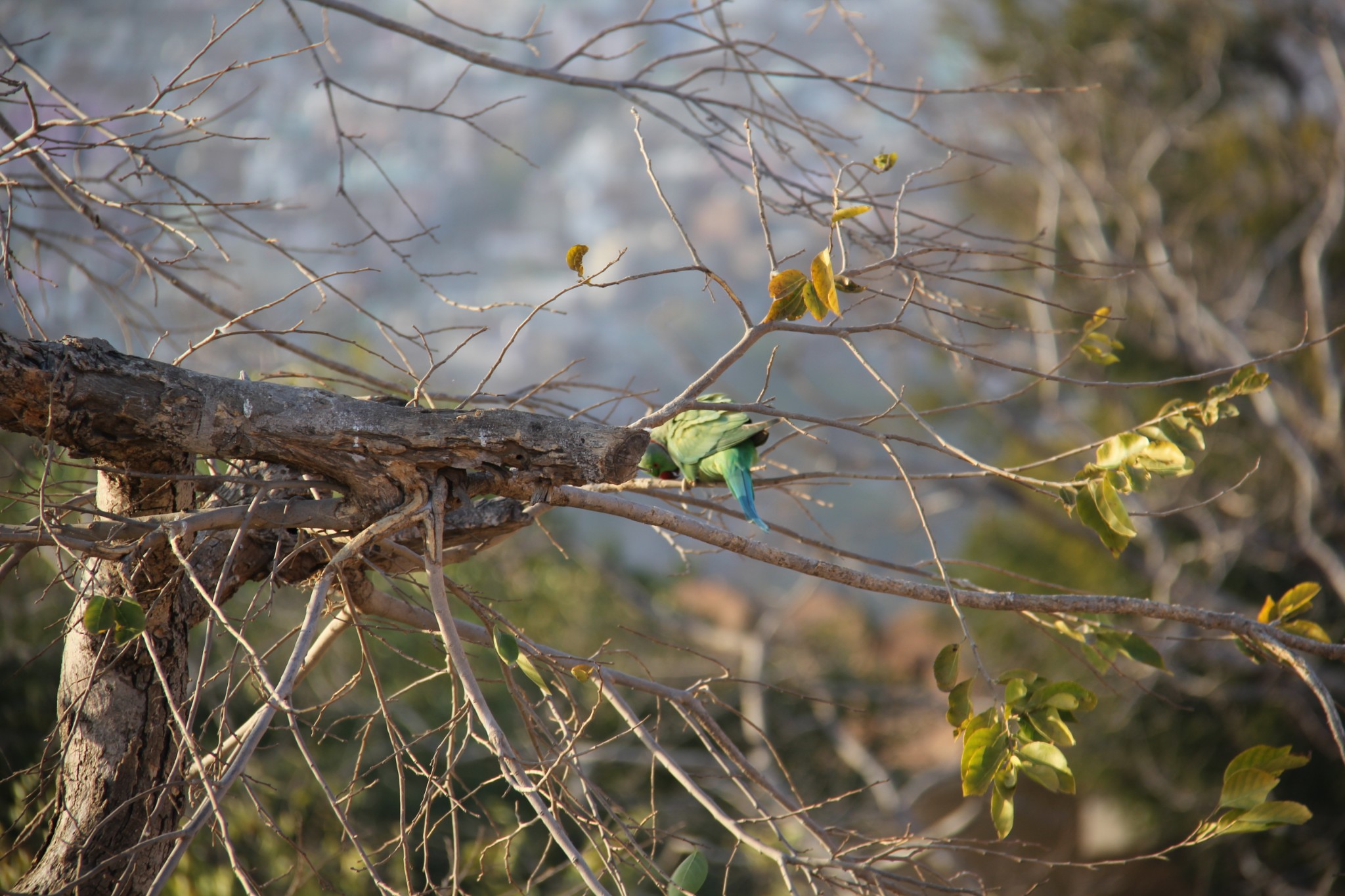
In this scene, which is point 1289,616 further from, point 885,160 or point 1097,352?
point 885,160

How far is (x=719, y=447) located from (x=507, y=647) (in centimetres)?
55

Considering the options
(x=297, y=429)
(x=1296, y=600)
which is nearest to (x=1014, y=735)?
(x=1296, y=600)

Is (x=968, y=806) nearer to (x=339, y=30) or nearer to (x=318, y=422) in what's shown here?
(x=318, y=422)

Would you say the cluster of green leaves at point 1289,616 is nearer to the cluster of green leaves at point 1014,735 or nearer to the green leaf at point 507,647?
the cluster of green leaves at point 1014,735

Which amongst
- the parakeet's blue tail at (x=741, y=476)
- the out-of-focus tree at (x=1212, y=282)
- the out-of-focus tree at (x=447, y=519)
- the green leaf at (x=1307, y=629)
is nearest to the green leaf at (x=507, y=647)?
the out-of-focus tree at (x=447, y=519)

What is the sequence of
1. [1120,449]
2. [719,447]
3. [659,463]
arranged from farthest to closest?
[659,463] → [719,447] → [1120,449]

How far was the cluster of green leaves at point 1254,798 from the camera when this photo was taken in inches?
39.9

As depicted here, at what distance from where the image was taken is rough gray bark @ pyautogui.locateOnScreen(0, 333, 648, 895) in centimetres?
102

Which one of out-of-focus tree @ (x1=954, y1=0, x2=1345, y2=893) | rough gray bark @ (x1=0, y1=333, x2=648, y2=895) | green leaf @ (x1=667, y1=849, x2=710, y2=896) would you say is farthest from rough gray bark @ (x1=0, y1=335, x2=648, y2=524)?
out-of-focus tree @ (x1=954, y1=0, x2=1345, y2=893)

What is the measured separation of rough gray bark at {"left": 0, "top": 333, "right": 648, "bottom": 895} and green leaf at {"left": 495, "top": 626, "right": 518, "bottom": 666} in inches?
7.1

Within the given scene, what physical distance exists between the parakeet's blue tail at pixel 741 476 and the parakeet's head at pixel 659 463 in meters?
0.22

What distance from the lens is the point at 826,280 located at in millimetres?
973

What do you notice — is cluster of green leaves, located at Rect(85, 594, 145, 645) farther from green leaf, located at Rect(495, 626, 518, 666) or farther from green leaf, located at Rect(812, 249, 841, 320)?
green leaf, located at Rect(812, 249, 841, 320)

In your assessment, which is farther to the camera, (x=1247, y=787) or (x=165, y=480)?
(x=165, y=480)
